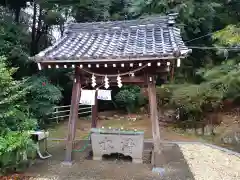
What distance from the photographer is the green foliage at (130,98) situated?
45.8 feet

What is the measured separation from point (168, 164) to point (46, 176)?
299cm

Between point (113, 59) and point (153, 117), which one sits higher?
point (113, 59)

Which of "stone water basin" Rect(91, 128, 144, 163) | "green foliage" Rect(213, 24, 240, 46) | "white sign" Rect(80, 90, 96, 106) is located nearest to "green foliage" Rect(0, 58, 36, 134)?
"white sign" Rect(80, 90, 96, 106)

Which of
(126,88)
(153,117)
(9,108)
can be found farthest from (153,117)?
(126,88)

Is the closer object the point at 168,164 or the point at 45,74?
the point at 168,164

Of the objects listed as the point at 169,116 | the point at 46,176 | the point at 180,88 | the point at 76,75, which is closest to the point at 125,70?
the point at 76,75

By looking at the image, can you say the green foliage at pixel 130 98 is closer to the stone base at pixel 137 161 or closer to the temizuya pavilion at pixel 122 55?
the temizuya pavilion at pixel 122 55

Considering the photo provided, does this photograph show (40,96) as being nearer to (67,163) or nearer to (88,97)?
(88,97)

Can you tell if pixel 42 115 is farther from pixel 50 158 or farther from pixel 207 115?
pixel 207 115

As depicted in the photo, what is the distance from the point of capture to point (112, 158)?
6.82 meters

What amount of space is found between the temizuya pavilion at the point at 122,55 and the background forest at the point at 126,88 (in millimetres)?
1175

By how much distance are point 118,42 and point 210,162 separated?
13.3ft

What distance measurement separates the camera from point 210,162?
6676mm

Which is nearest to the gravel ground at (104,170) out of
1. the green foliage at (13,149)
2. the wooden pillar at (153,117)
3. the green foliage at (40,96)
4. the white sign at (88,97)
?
the green foliage at (13,149)
